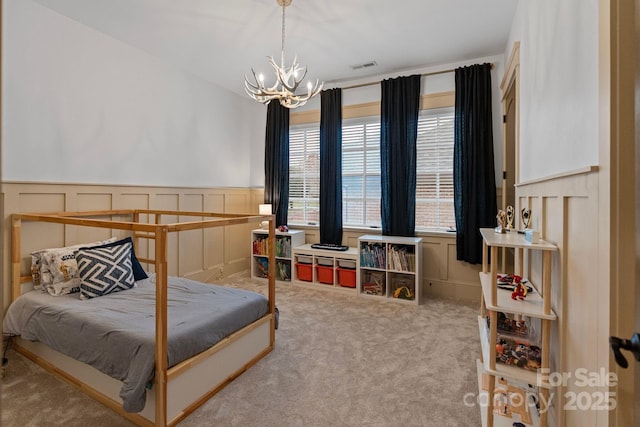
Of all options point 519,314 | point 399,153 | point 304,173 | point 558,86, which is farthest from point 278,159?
point 519,314

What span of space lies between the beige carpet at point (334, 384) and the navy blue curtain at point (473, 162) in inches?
38.6

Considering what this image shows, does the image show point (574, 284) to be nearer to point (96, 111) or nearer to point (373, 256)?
point (373, 256)

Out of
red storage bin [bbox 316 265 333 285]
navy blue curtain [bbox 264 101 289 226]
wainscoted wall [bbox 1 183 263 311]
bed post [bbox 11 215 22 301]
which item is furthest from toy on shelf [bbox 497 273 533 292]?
bed post [bbox 11 215 22 301]

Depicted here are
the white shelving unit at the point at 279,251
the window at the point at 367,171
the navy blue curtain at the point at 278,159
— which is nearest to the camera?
the window at the point at 367,171

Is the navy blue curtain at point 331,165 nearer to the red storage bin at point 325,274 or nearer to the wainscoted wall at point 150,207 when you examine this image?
the red storage bin at point 325,274

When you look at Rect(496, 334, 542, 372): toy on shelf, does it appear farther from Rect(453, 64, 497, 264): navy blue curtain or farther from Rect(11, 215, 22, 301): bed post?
Rect(11, 215, 22, 301): bed post

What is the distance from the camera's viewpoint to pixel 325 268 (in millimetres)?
4273

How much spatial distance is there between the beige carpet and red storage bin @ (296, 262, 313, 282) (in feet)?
3.73

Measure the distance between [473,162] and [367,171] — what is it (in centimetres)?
134

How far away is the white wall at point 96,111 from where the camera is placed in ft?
8.77

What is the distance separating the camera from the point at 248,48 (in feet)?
11.7

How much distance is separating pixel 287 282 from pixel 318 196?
1.32m

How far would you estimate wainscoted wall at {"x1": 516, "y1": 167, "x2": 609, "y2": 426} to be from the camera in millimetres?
1243

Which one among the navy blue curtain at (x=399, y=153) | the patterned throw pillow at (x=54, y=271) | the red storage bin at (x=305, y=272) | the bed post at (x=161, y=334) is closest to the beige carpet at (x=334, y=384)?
the bed post at (x=161, y=334)
